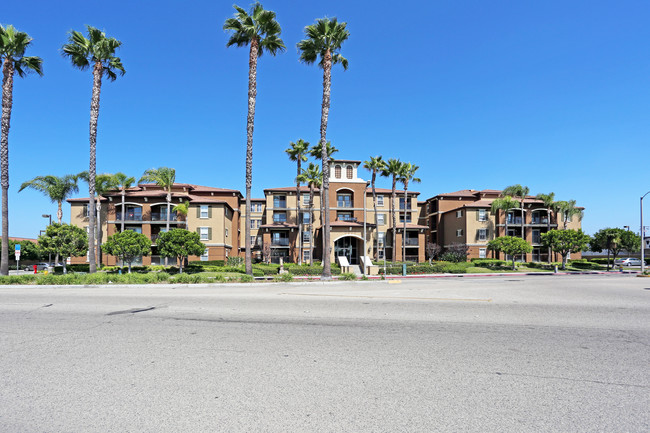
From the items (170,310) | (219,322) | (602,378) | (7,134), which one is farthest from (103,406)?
(7,134)

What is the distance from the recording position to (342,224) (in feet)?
155

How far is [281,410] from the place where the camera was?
4.10 m

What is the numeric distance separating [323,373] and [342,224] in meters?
42.1

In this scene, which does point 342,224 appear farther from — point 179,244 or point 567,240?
point 567,240

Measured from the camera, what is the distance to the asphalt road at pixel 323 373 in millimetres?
3869

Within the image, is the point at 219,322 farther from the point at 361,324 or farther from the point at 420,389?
the point at 420,389

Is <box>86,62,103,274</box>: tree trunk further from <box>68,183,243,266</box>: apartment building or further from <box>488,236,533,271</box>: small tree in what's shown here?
<box>488,236,533,271</box>: small tree

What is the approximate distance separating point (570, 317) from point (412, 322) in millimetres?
4648

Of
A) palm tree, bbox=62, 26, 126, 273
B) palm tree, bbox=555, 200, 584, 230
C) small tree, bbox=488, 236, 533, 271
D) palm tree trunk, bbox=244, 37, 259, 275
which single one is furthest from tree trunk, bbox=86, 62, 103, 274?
palm tree, bbox=555, 200, 584, 230

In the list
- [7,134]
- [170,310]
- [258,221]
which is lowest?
[170,310]

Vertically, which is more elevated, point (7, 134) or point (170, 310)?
point (7, 134)

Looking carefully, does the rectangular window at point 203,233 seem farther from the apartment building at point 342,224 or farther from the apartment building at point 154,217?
the apartment building at point 342,224

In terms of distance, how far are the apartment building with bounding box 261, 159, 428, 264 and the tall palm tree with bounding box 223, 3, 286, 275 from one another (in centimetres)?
2118

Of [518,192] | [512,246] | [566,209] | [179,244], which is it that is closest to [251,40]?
[179,244]
